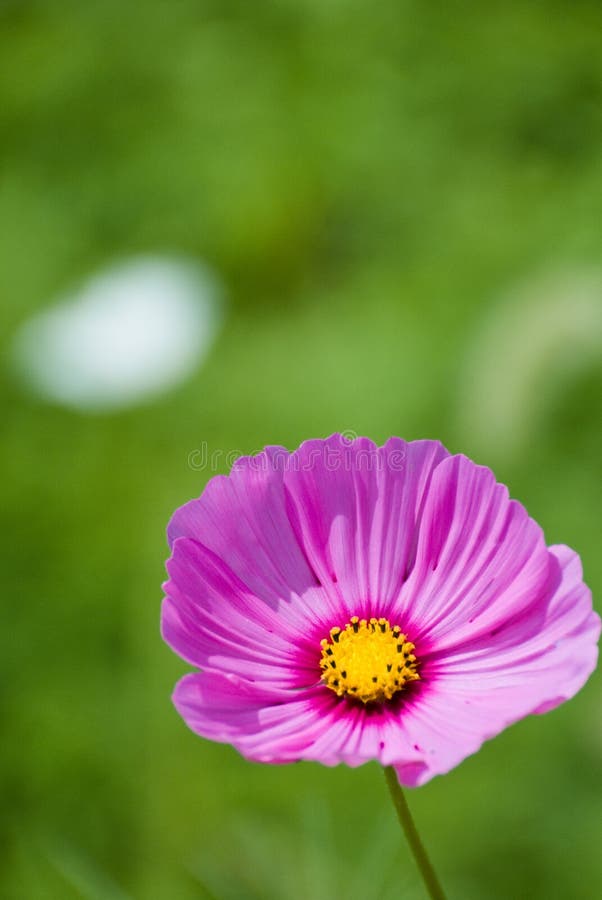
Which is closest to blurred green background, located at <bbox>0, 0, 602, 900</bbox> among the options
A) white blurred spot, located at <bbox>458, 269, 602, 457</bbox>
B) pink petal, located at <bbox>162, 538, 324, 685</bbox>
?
white blurred spot, located at <bbox>458, 269, 602, 457</bbox>

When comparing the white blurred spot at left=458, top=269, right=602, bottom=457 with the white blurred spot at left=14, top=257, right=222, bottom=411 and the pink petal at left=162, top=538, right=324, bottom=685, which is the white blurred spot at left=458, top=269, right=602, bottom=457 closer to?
the white blurred spot at left=14, top=257, right=222, bottom=411

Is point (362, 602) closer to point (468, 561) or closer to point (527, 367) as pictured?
point (468, 561)

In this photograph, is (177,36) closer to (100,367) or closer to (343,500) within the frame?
(100,367)

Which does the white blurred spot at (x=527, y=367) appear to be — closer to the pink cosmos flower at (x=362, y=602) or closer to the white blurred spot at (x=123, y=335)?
the white blurred spot at (x=123, y=335)

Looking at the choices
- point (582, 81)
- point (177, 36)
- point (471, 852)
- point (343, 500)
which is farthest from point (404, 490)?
point (177, 36)

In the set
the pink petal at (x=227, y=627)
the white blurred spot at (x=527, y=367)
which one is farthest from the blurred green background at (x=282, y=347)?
the pink petal at (x=227, y=627)

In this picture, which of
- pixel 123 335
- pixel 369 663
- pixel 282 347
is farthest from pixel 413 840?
pixel 123 335
